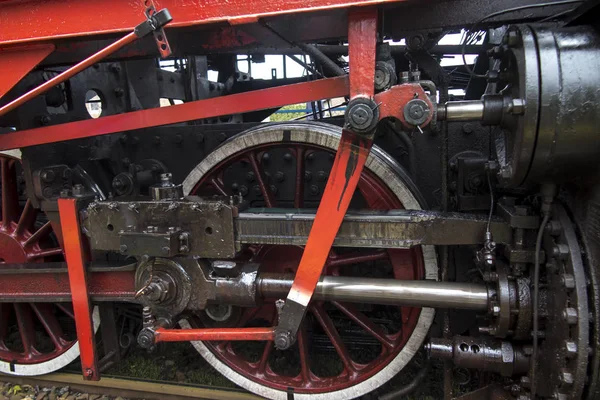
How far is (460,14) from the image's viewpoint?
1.71 meters

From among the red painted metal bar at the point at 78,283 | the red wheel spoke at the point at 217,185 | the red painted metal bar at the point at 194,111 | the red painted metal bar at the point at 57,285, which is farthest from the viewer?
the red wheel spoke at the point at 217,185

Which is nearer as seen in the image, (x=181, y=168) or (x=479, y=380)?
(x=479, y=380)

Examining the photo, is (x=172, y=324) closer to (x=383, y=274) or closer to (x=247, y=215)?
(x=247, y=215)

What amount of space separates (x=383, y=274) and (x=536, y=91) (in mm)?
1484

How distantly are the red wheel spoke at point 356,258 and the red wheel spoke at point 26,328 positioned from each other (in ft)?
7.17

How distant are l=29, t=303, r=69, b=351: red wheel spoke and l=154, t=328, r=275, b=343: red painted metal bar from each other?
4.16 ft

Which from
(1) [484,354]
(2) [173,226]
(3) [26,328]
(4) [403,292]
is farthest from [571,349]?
(3) [26,328]

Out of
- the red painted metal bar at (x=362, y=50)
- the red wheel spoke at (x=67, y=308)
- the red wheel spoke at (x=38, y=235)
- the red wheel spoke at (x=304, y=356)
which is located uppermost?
the red painted metal bar at (x=362, y=50)

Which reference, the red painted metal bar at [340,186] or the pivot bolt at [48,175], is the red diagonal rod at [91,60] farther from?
the red painted metal bar at [340,186]

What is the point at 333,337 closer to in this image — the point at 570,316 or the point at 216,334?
the point at 216,334

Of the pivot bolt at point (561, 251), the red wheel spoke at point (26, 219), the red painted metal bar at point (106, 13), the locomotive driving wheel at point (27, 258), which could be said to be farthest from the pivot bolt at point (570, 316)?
the red wheel spoke at point (26, 219)

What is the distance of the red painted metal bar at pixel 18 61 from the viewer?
1792 millimetres

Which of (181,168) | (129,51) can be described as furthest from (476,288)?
(129,51)

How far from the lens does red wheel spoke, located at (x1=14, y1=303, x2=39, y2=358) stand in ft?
9.45
